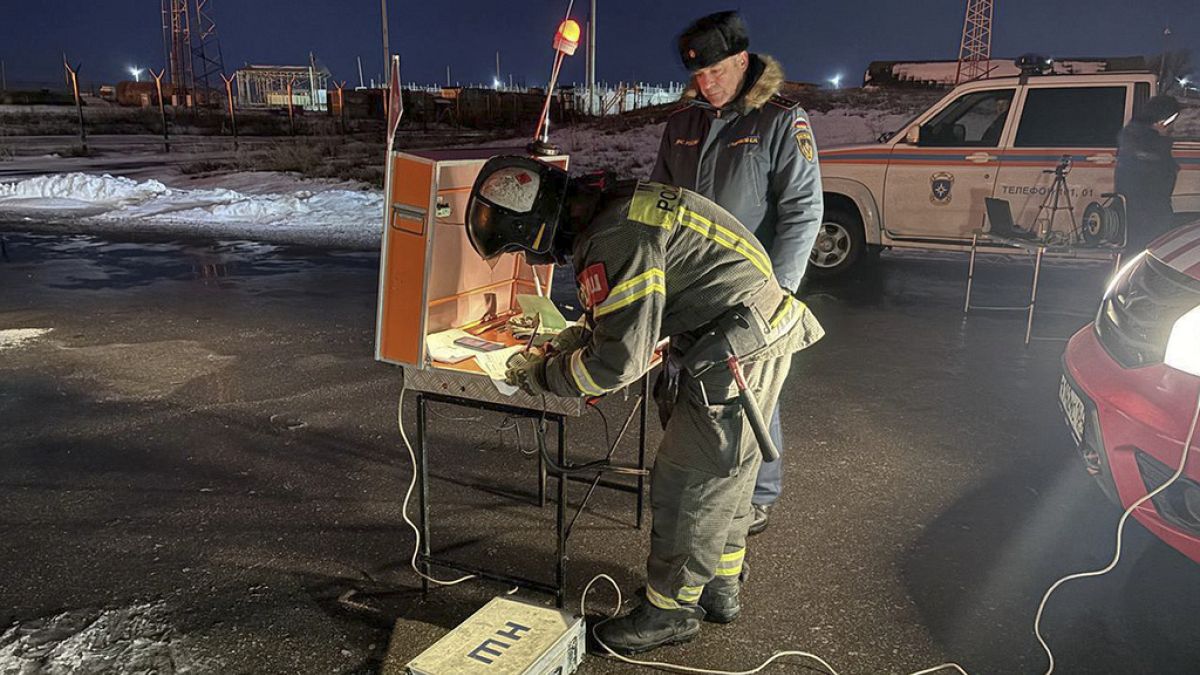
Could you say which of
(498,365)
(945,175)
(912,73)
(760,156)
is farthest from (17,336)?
(912,73)

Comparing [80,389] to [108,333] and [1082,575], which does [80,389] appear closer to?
[108,333]

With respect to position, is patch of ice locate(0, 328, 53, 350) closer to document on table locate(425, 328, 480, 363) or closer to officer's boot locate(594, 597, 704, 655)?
document on table locate(425, 328, 480, 363)

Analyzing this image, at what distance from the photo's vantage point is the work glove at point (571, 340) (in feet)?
9.25

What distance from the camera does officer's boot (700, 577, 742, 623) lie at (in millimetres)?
3141

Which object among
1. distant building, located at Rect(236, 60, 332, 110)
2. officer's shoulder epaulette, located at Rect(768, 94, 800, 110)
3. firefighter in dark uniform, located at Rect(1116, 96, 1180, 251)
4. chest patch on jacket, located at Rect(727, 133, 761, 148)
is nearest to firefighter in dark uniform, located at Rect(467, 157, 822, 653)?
chest patch on jacket, located at Rect(727, 133, 761, 148)

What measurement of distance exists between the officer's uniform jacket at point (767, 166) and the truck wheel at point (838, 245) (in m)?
5.96

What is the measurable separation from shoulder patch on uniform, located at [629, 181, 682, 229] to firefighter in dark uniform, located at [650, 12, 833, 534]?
1.01m

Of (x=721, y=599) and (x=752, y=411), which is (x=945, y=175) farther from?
(x=752, y=411)

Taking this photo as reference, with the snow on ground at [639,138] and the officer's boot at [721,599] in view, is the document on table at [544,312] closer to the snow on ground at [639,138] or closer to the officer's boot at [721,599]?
the officer's boot at [721,599]

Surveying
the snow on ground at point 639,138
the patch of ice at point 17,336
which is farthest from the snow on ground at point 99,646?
the snow on ground at point 639,138

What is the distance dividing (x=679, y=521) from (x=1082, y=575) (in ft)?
6.00

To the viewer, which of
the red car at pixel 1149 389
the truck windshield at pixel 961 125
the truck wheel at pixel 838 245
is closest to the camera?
the red car at pixel 1149 389

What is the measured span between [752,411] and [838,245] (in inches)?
284

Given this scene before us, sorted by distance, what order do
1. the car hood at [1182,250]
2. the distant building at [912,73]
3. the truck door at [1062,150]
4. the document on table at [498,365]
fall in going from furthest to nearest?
1. the distant building at [912,73]
2. the truck door at [1062,150]
3. the car hood at [1182,250]
4. the document on table at [498,365]
